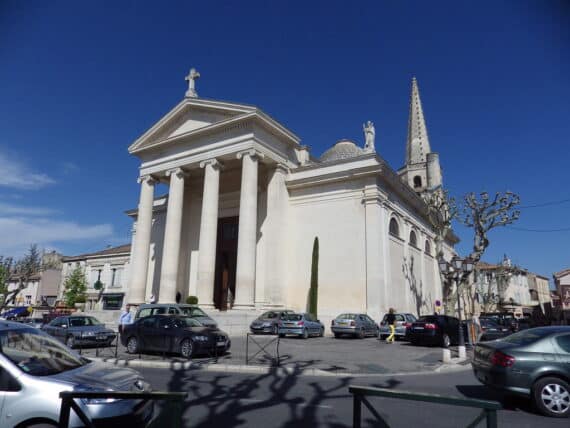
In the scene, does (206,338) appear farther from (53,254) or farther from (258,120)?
(53,254)

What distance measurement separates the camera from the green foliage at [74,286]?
1869 inches

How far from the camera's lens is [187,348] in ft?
43.6

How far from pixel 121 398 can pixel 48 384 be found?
68.0 inches

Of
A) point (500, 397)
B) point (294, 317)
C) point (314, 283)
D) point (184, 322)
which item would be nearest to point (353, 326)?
point (294, 317)

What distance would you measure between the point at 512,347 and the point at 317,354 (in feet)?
27.8

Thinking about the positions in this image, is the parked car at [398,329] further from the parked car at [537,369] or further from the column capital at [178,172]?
the column capital at [178,172]

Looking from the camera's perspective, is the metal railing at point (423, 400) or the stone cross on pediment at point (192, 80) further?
the stone cross on pediment at point (192, 80)

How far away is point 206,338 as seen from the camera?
13367 mm

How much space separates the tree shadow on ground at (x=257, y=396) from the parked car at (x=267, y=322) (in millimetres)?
11163

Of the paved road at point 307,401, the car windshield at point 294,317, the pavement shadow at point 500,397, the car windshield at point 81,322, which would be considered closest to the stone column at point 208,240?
the car windshield at point 294,317

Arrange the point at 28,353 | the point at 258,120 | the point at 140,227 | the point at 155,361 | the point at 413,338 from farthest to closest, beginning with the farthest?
the point at 140,227, the point at 258,120, the point at 413,338, the point at 155,361, the point at 28,353

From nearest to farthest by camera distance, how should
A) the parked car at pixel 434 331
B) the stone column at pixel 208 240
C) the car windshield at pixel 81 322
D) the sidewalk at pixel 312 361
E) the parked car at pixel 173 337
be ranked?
the sidewalk at pixel 312 361 < the parked car at pixel 173 337 < the parked car at pixel 434 331 < the car windshield at pixel 81 322 < the stone column at pixel 208 240

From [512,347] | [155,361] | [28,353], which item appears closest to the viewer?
[28,353]

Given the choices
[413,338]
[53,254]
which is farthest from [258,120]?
[53,254]
